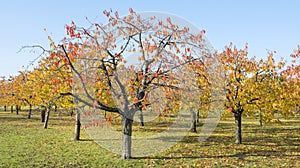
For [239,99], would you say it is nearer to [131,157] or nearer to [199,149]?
[199,149]

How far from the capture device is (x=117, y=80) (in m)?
12.5

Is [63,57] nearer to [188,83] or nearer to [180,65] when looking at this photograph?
[180,65]

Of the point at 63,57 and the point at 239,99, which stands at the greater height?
the point at 63,57

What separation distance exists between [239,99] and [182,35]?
7.08 m

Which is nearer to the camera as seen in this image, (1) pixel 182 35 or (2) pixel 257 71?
(1) pixel 182 35

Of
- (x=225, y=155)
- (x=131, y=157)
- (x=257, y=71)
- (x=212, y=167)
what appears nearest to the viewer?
(x=212, y=167)

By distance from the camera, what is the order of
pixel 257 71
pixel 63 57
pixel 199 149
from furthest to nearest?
pixel 257 71 → pixel 199 149 → pixel 63 57

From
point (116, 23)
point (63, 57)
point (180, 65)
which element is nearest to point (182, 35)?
point (180, 65)

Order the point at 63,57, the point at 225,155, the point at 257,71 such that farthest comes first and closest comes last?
the point at 257,71 → the point at 225,155 → the point at 63,57

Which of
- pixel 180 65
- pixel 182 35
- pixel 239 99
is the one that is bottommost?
pixel 239 99

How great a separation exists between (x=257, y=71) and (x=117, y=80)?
10595mm

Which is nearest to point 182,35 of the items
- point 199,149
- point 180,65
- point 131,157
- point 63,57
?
point 180,65

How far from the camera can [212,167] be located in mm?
11555

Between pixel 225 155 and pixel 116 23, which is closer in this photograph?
pixel 116 23
